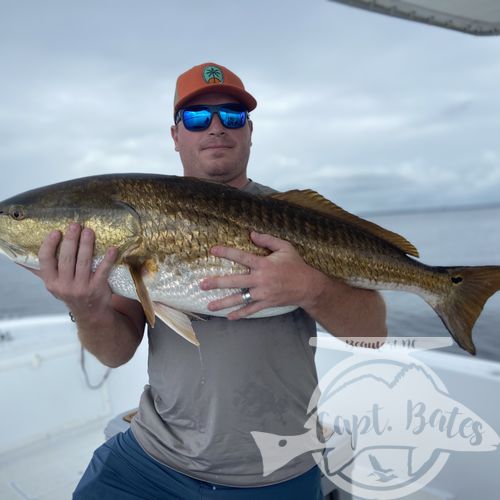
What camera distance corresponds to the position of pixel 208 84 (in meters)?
2.89

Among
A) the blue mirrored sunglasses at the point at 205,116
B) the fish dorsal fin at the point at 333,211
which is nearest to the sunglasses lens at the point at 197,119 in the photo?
the blue mirrored sunglasses at the point at 205,116

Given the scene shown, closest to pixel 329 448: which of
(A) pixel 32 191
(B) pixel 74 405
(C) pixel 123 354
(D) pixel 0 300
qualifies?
(C) pixel 123 354

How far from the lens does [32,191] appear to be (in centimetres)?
247

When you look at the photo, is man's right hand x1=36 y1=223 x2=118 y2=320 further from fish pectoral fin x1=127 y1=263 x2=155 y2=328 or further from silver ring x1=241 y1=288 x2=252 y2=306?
silver ring x1=241 y1=288 x2=252 y2=306

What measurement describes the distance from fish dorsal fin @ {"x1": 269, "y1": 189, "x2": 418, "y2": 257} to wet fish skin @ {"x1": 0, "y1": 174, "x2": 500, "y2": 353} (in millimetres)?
53

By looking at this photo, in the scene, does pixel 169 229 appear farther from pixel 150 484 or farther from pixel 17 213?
pixel 150 484

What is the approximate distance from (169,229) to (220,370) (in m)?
0.78

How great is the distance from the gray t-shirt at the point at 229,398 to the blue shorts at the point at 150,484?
43 mm

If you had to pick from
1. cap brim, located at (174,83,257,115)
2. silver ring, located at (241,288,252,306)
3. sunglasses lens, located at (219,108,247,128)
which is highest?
cap brim, located at (174,83,257,115)

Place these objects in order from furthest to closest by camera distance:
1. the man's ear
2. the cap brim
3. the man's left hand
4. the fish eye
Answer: the man's ear, the cap brim, the fish eye, the man's left hand

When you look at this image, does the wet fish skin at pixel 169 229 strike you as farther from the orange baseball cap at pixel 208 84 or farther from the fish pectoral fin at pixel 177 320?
the orange baseball cap at pixel 208 84

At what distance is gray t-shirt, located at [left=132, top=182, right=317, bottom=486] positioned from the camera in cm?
229
